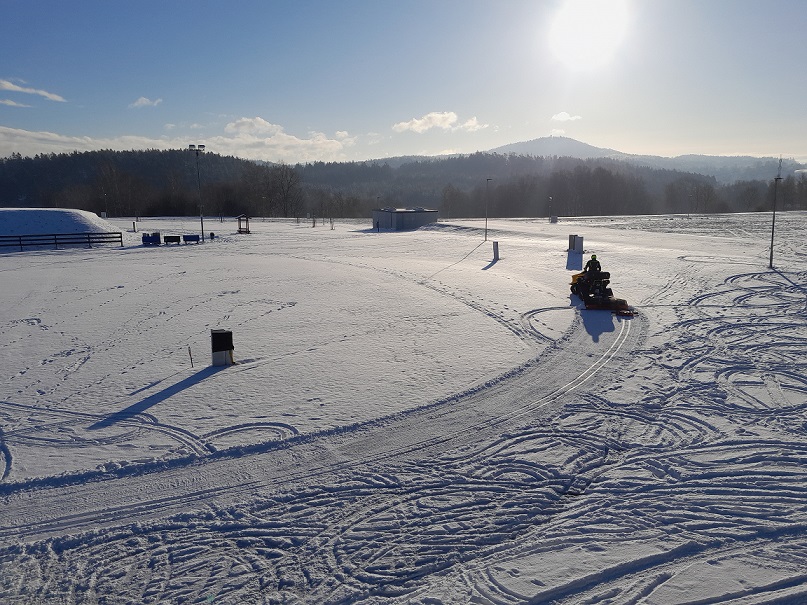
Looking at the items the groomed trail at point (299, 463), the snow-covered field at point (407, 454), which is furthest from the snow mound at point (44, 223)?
the groomed trail at point (299, 463)

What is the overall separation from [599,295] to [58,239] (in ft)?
133

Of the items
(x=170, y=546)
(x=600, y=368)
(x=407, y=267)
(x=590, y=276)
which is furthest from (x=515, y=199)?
(x=170, y=546)

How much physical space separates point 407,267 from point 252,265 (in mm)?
8498

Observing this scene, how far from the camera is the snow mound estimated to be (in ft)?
138

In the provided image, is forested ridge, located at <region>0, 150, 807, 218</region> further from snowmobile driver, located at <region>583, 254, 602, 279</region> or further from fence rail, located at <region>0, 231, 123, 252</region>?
snowmobile driver, located at <region>583, 254, 602, 279</region>

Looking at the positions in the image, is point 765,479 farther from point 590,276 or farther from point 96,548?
point 590,276

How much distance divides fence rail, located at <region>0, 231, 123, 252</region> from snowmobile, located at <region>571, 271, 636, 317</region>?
35343 millimetres

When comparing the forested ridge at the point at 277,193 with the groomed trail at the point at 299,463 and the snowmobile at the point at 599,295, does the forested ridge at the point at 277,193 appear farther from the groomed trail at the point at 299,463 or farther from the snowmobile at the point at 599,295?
the groomed trail at the point at 299,463

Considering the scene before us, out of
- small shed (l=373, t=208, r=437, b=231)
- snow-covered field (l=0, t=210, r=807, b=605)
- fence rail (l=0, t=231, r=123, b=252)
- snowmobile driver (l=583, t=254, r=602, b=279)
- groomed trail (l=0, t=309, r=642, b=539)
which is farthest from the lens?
small shed (l=373, t=208, r=437, b=231)

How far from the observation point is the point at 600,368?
11234mm

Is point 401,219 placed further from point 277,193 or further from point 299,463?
point 277,193

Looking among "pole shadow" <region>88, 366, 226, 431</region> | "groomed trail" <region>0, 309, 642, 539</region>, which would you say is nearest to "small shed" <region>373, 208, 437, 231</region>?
"pole shadow" <region>88, 366, 226, 431</region>

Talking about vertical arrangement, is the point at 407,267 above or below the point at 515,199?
below

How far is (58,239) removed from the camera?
3991 centimetres
